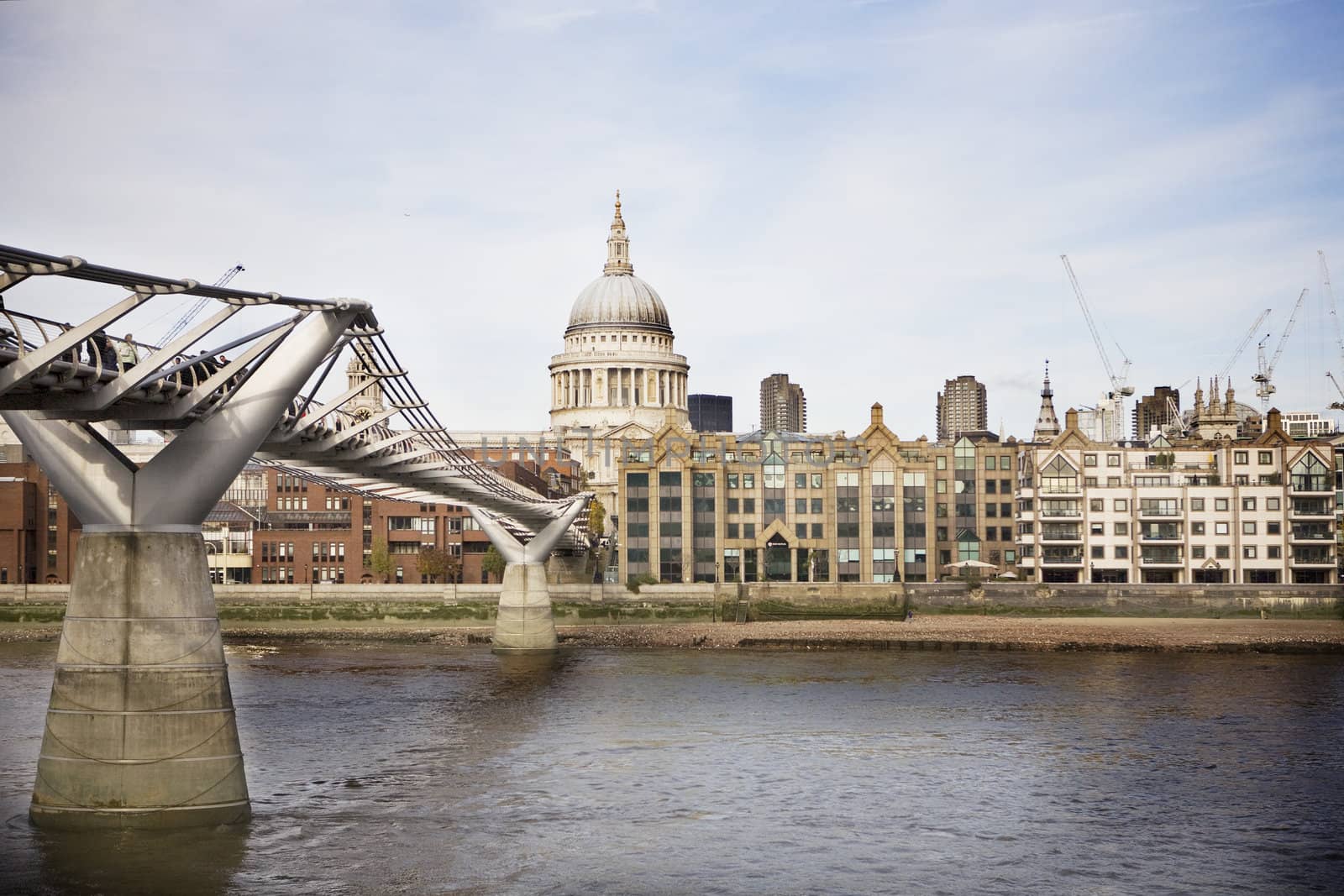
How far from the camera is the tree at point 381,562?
12338cm

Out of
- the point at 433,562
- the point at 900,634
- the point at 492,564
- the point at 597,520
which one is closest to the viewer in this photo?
the point at 900,634

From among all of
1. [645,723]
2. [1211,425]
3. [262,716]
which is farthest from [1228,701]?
[1211,425]

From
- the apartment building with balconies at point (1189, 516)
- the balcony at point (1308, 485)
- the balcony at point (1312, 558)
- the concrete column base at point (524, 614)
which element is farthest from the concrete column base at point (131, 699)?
the balcony at point (1308, 485)

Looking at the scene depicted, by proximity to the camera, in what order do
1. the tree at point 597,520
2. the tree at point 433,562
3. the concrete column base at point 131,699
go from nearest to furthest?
the concrete column base at point 131,699, the tree at point 433,562, the tree at point 597,520

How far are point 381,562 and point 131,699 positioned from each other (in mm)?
89829

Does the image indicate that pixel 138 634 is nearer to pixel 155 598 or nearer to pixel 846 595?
pixel 155 598

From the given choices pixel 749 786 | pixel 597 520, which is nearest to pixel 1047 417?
pixel 597 520

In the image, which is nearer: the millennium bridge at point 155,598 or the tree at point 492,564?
the millennium bridge at point 155,598

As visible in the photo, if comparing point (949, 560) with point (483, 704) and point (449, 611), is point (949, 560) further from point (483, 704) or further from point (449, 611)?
point (483, 704)

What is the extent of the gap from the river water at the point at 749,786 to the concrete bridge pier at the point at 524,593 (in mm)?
13443

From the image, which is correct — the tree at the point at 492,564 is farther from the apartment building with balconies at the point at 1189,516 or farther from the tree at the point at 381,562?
the apartment building with balconies at the point at 1189,516

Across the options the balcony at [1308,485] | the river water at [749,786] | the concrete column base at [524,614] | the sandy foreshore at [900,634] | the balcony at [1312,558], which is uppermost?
the balcony at [1308,485]

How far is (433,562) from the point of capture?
407 ft

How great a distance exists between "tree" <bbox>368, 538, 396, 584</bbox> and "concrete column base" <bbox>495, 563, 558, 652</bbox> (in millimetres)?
34016
